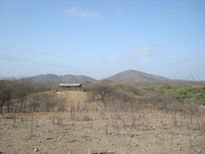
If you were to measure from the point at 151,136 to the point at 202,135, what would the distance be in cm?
215

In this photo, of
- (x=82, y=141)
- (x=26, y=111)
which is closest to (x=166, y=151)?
(x=82, y=141)

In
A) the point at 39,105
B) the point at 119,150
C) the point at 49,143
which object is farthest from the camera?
the point at 39,105

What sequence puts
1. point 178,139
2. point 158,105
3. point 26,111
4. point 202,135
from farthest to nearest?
1. point 158,105
2. point 26,111
3. point 202,135
4. point 178,139

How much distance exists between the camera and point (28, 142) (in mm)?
5859

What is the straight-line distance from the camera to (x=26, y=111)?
1377 centimetres

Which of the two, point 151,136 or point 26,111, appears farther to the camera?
point 26,111

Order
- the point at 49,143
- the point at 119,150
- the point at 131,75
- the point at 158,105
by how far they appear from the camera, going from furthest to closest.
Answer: the point at 131,75 → the point at 158,105 → the point at 49,143 → the point at 119,150

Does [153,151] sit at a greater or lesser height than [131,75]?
lesser

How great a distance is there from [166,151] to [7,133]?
5602 mm

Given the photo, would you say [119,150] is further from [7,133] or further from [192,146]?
[7,133]

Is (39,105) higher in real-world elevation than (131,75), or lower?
lower

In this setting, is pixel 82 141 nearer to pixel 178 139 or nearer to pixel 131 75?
pixel 178 139

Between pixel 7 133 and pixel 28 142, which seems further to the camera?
pixel 7 133

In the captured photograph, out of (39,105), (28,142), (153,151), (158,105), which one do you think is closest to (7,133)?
(28,142)
